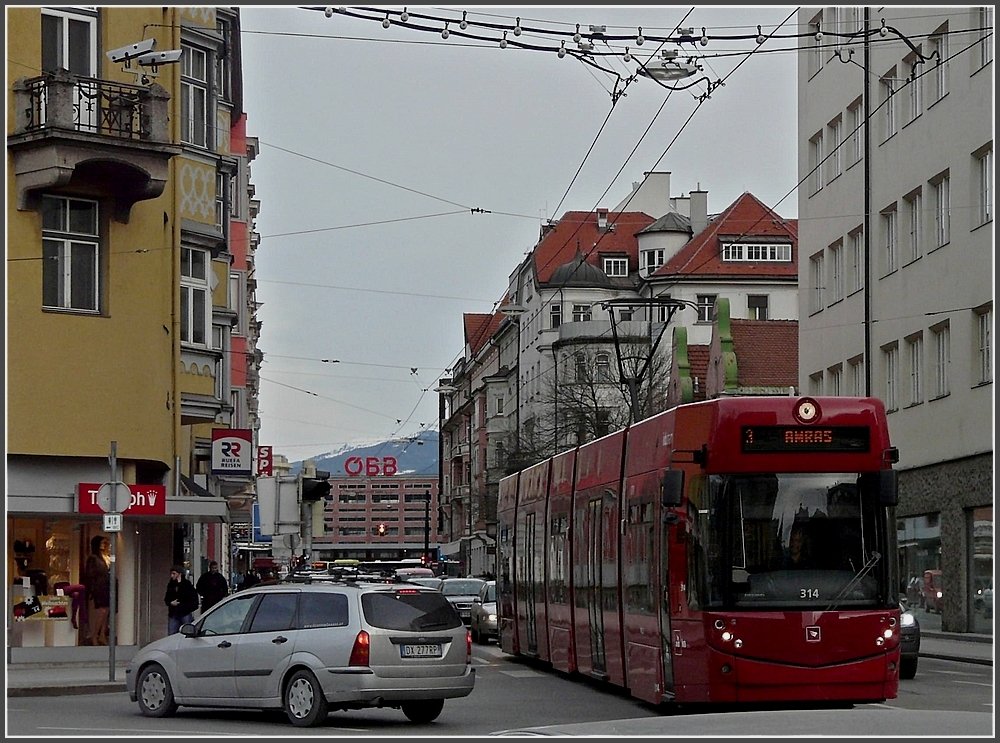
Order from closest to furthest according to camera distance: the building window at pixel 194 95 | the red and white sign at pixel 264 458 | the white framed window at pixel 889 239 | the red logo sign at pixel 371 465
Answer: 1. the building window at pixel 194 95
2. the white framed window at pixel 889 239
3. the red and white sign at pixel 264 458
4. the red logo sign at pixel 371 465

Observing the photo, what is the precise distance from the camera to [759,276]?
8512 cm

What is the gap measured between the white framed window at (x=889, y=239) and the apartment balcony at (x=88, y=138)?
73.8ft

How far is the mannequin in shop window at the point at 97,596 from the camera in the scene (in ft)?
91.7

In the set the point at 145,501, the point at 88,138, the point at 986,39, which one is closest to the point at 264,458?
the point at 986,39

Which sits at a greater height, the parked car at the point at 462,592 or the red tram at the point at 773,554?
the red tram at the point at 773,554

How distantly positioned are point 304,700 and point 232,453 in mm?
24003

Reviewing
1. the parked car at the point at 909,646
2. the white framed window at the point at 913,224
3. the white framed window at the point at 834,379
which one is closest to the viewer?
the parked car at the point at 909,646

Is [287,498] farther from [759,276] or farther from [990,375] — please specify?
[759,276]

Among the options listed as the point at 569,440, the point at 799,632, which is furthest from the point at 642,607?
the point at 569,440

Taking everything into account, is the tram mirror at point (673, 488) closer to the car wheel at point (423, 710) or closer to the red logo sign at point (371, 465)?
the car wheel at point (423, 710)

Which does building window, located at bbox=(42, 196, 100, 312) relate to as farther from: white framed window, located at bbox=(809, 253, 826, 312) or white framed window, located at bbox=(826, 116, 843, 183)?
white framed window, located at bbox=(809, 253, 826, 312)

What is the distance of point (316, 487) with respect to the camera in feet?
94.6

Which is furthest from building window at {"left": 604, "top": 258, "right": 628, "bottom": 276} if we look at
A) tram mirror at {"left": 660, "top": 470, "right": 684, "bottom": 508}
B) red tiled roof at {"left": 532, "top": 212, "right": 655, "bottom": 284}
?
tram mirror at {"left": 660, "top": 470, "right": 684, "bottom": 508}

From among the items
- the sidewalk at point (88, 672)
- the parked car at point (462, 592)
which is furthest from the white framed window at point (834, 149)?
the sidewalk at point (88, 672)
